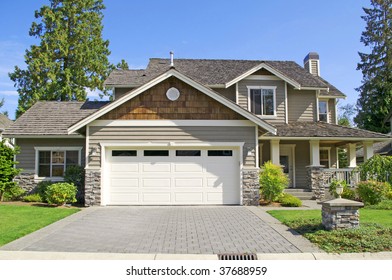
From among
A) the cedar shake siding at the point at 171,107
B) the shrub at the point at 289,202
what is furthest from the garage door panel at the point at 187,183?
the shrub at the point at 289,202

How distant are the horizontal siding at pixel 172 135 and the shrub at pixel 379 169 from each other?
6.24 meters

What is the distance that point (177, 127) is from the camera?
1464 centimetres

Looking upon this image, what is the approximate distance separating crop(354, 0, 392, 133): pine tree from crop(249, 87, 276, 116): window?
72.0 ft

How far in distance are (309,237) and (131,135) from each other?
860cm

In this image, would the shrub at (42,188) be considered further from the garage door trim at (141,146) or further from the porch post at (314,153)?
the porch post at (314,153)

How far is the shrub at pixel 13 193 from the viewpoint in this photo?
16484 millimetres

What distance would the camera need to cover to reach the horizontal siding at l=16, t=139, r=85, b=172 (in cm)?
1764

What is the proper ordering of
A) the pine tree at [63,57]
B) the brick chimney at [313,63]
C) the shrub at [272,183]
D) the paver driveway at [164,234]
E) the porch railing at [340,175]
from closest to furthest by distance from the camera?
1. the paver driveway at [164,234]
2. the shrub at [272,183]
3. the porch railing at [340,175]
4. the brick chimney at [313,63]
5. the pine tree at [63,57]

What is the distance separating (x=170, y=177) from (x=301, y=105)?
10.1 m

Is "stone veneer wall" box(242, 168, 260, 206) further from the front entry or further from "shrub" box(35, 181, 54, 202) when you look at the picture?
"shrub" box(35, 181, 54, 202)

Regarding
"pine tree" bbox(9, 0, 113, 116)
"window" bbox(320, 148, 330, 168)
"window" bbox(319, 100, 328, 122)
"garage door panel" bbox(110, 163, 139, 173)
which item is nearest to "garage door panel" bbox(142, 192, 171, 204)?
"garage door panel" bbox(110, 163, 139, 173)

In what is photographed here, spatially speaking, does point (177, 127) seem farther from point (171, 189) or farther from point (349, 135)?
point (349, 135)

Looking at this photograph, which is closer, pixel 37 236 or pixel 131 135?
pixel 37 236
